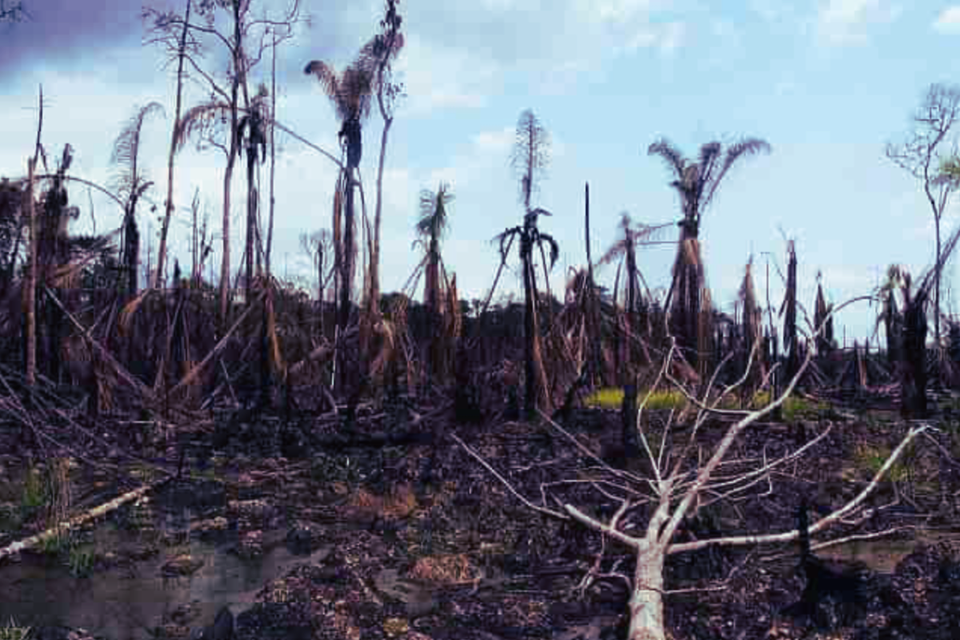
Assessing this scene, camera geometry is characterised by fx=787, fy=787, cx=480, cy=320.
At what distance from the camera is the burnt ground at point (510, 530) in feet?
15.1

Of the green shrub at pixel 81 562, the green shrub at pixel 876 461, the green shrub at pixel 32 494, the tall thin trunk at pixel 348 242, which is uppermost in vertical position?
the tall thin trunk at pixel 348 242

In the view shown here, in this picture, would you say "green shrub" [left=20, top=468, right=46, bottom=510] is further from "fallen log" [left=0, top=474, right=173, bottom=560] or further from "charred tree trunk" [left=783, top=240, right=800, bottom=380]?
"charred tree trunk" [left=783, top=240, right=800, bottom=380]

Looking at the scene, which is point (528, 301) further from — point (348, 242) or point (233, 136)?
point (233, 136)

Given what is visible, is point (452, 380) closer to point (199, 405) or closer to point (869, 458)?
point (199, 405)

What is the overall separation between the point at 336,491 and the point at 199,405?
15.6ft

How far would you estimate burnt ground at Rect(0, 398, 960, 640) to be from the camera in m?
4.59

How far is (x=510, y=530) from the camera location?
6.42 meters

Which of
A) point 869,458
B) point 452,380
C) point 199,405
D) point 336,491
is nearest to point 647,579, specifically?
point 336,491

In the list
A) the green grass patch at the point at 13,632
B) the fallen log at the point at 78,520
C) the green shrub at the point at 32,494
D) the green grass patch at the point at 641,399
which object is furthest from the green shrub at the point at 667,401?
the green grass patch at the point at 13,632

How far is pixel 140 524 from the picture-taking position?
6.78 metres

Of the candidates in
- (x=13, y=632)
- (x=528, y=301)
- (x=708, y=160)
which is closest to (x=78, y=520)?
(x=13, y=632)

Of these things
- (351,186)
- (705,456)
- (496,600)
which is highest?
(351,186)

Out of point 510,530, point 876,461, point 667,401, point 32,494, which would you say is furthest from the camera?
point 667,401

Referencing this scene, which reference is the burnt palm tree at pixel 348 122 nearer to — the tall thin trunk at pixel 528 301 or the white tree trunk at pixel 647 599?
the tall thin trunk at pixel 528 301
